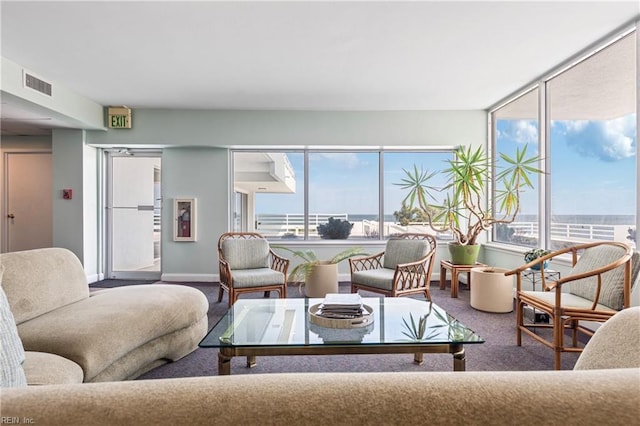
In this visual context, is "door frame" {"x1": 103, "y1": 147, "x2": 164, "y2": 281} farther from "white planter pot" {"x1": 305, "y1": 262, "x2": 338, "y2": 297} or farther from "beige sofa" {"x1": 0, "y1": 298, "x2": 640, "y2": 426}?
"beige sofa" {"x1": 0, "y1": 298, "x2": 640, "y2": 426}

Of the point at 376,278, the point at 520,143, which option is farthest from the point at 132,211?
the point at 520,143

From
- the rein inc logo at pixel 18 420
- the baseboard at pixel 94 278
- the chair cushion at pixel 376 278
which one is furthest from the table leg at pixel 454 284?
the baseboard at pixel 94 278

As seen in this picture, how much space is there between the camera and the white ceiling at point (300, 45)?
2596 millimetres

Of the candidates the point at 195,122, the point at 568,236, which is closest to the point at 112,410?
the point at 568,236

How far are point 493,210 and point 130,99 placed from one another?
556 cm

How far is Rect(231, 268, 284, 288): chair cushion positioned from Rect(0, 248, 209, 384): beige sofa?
0.85 m

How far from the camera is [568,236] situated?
3.59 m

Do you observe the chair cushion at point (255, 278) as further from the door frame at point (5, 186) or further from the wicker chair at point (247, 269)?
the door frame at point (5, 186)

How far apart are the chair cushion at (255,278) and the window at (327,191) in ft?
5.87

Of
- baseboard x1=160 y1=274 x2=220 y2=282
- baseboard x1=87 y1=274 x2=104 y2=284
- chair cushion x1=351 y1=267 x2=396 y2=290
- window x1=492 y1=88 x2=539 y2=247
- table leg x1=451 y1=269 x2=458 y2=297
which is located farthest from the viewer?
baseboard x1=160 y1=274 x2=220 y2=282

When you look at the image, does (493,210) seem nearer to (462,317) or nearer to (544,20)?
(462,317)

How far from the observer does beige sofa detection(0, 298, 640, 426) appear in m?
0.49

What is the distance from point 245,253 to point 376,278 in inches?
65.0

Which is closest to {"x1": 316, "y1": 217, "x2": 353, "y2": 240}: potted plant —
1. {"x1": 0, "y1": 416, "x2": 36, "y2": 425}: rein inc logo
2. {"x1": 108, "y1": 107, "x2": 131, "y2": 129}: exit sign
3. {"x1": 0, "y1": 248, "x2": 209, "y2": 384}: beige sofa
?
{"x1": 0, "y1": 248, "x2": 209, "y2": 384}: beige sofa
